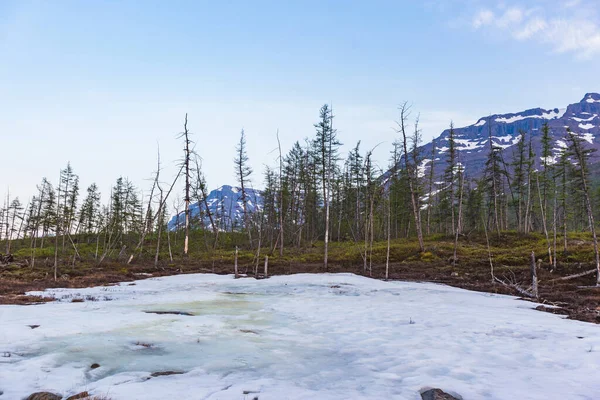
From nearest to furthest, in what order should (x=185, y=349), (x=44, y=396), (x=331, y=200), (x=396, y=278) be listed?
(x=44, y=396)
(x=185, y=349)
(x=396, y=278)
(x=331, y=200)

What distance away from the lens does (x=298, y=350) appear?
25.0ft

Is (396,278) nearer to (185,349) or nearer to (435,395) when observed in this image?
(185,349)

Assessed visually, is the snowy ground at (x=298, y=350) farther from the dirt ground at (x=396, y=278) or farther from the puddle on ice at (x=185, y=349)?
the dirt ground at (x=396, y=278)

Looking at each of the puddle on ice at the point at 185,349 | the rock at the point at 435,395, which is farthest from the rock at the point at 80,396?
the rock at the point at 435,395

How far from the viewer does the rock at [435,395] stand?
16.0 ft

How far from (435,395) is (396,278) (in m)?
18.6

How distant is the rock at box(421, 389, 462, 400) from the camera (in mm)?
4872

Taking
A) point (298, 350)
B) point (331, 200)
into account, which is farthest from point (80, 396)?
point (331, 200)

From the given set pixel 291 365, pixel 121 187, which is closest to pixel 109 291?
pixel 291 365

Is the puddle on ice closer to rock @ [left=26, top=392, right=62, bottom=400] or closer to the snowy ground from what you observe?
the snowy ground

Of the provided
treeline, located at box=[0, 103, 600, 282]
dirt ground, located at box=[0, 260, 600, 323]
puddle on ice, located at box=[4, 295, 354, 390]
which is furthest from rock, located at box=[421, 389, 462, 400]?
treeline, located at box=[0, 103, 600, 282]

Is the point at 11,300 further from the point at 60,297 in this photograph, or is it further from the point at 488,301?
the point at 488,301

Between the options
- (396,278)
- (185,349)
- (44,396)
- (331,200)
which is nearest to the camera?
(44,396)

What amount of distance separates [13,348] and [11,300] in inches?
323
